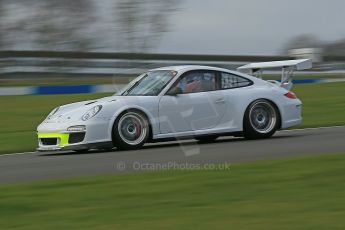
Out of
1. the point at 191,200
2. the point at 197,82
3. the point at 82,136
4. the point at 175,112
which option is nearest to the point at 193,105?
the point at 175,112

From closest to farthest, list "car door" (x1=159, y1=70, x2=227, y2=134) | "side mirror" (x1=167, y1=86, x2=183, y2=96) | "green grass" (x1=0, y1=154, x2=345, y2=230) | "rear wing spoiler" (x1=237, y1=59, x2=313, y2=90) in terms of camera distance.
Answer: "green grass" (x1=0, y1=154, x2=345, y2=230), "car door" (x1=159, y1=70, x2=227, y2=134), "side mirror" (x1=167, y1=86, x2=183, y2=96), "rear wing spoiler" (x1=237, y1=59, x2=313, y2=90)

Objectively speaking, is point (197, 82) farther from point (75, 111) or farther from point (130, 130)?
point (75, 111)

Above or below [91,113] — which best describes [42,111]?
below

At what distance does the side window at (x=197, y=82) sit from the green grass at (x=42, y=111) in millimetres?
2925

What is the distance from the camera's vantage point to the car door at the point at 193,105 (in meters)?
10.0

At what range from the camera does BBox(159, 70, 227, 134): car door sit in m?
10.0

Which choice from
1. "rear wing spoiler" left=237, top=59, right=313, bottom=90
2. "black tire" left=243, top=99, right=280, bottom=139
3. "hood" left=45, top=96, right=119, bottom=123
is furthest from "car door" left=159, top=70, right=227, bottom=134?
"rear wing spoiler" left=237, top=59, right=313, bottom=90

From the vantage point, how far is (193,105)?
10.2m

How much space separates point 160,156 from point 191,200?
3.31m

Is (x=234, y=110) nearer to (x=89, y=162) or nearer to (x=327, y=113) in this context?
(x=89, y=162)

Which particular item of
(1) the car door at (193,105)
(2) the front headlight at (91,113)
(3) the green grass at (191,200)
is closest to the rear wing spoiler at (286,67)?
(1) the car door at (193,105)

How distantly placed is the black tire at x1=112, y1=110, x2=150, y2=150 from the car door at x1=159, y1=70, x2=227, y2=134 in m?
0.29

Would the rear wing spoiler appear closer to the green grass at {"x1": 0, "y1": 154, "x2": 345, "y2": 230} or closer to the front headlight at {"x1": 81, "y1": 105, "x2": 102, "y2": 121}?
the front headlight at {"x1": 81, "y1": 105, "x2": 102, "y2": 121}

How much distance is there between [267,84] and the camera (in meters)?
11.2
